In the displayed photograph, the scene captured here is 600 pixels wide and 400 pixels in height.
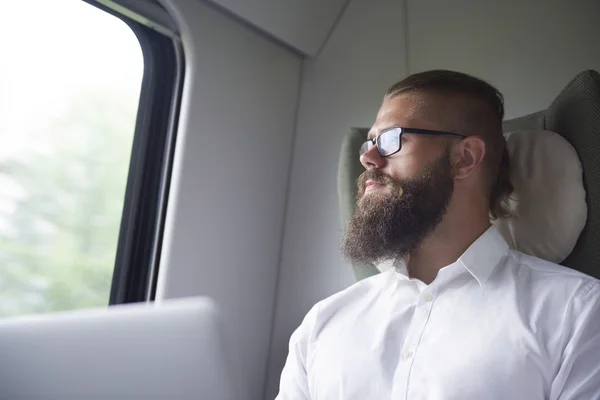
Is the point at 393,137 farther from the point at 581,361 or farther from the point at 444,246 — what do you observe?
the point at 581,361

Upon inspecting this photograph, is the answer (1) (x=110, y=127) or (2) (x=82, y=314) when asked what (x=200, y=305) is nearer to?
(2) (x=82, y=314)

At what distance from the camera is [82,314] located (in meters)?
0.42

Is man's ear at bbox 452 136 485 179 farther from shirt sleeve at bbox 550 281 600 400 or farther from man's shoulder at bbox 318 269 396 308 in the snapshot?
shirt sleeve at bbox 550 281 600 400

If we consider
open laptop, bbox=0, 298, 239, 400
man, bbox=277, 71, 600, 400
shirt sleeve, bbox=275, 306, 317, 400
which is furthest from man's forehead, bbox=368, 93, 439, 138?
open laptop, bbox=0, 298, 239, 400

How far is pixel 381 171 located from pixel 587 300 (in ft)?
1.78

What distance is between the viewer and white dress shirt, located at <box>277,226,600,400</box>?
88 cm

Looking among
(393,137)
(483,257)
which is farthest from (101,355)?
(393,137)

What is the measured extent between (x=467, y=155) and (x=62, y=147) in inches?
42.4

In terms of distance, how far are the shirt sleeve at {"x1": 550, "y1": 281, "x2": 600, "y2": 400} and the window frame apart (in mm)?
1159

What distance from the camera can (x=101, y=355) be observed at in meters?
0.41

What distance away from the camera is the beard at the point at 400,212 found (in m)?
1.23

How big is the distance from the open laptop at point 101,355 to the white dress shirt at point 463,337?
0.65 m

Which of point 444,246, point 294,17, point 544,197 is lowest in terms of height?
point 444,246

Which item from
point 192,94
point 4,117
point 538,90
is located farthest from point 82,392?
point 538,90
